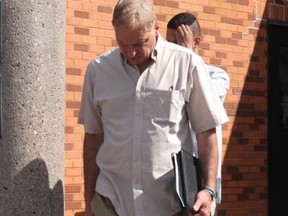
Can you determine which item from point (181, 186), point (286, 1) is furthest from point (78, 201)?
point (286, 1)

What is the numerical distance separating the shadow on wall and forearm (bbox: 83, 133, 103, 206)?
23cm

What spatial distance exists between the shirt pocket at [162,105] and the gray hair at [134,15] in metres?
0.32

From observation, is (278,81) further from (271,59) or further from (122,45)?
(122,45)

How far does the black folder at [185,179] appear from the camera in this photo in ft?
11.6

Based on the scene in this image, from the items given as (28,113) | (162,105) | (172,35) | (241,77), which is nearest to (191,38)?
(172,35)

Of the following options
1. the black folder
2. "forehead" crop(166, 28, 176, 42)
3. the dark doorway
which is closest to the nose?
the black folder

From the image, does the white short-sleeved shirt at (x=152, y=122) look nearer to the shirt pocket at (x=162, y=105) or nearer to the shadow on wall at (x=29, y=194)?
the shirt pocket at (x=162, y=105)

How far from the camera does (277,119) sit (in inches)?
309

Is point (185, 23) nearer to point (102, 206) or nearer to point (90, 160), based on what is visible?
point (90, 160)

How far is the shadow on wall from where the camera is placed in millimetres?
3908

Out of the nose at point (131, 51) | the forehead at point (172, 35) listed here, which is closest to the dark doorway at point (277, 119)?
the forehead at point (172, 35)

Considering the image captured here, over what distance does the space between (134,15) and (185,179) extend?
0.78 meters

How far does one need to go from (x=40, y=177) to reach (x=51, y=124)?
283 mm

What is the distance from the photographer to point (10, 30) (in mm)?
3959
